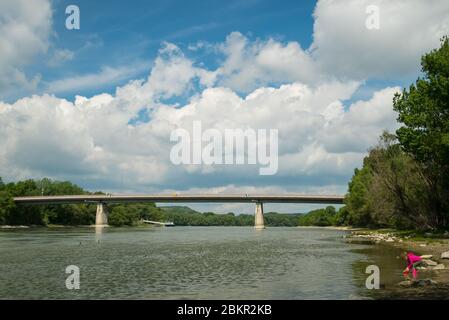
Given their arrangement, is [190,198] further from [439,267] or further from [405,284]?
[405,284]

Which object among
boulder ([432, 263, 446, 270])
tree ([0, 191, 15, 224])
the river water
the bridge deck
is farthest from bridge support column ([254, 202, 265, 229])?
boulder ([432, 263, 446, 270])

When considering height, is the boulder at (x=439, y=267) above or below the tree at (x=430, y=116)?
below

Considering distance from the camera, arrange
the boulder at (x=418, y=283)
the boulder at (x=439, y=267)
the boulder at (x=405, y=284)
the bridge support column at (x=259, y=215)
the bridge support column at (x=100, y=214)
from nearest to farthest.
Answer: the boulder at (x=418, y=283) → the boulder at (x=405, y=284) → the boulder at (x=439, y=267) → the bridge support column at (x=259, y=215) → the bridge support column at (x=100, y=214)

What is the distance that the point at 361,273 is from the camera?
32.1 metres

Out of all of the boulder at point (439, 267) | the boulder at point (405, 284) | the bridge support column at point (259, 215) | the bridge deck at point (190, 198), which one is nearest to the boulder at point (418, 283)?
the boulder at point (405, 284)

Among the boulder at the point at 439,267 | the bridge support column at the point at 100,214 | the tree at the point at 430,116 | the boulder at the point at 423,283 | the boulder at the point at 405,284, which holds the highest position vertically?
the tree at the point at 430,116

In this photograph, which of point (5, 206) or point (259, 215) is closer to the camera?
point (5, 206)

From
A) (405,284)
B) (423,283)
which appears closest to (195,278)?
(405,284)

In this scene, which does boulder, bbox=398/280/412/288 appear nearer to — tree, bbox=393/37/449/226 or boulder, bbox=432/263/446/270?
boulder, bbox=432/263/446/270

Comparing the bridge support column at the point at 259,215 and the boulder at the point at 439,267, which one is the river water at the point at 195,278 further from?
the bridge support column at the point at 259,215

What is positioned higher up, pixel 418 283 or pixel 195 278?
pixel 418 283
